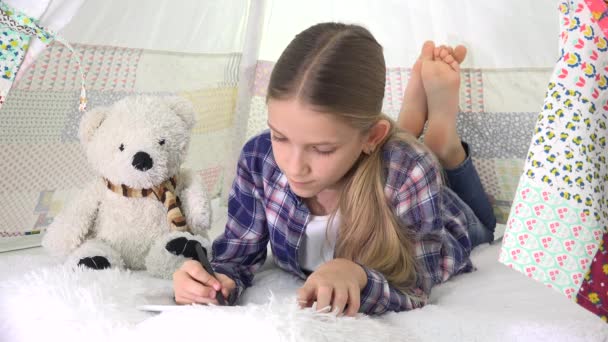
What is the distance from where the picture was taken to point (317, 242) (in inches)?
51.8

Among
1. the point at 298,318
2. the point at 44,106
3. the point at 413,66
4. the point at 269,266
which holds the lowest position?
the point at 269,266

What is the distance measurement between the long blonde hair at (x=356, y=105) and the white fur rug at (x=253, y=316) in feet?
0.40

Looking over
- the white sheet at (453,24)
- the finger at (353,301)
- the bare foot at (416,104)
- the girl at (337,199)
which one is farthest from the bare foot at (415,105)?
the finger at (353,301)

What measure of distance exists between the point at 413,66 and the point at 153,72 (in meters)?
0.64

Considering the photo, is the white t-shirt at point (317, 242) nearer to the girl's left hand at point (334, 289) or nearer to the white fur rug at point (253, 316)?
the white fur rug at point (253, 316)

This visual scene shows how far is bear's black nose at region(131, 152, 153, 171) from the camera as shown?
1.32m

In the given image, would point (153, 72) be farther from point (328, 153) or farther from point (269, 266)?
point (328, 153)

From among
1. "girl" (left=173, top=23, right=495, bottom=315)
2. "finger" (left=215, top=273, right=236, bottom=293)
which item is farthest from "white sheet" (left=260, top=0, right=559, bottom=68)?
"finger" (left=215, top=273, right=236, bottom=293)

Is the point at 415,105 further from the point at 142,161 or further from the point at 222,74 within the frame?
the point at 142,161

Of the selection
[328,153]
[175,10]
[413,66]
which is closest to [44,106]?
[175,10]

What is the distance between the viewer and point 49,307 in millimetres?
991

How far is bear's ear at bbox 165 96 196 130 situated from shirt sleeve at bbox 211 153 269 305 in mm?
199

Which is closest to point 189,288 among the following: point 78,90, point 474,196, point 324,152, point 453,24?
point 324,152

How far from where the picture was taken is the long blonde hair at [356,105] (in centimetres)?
109
